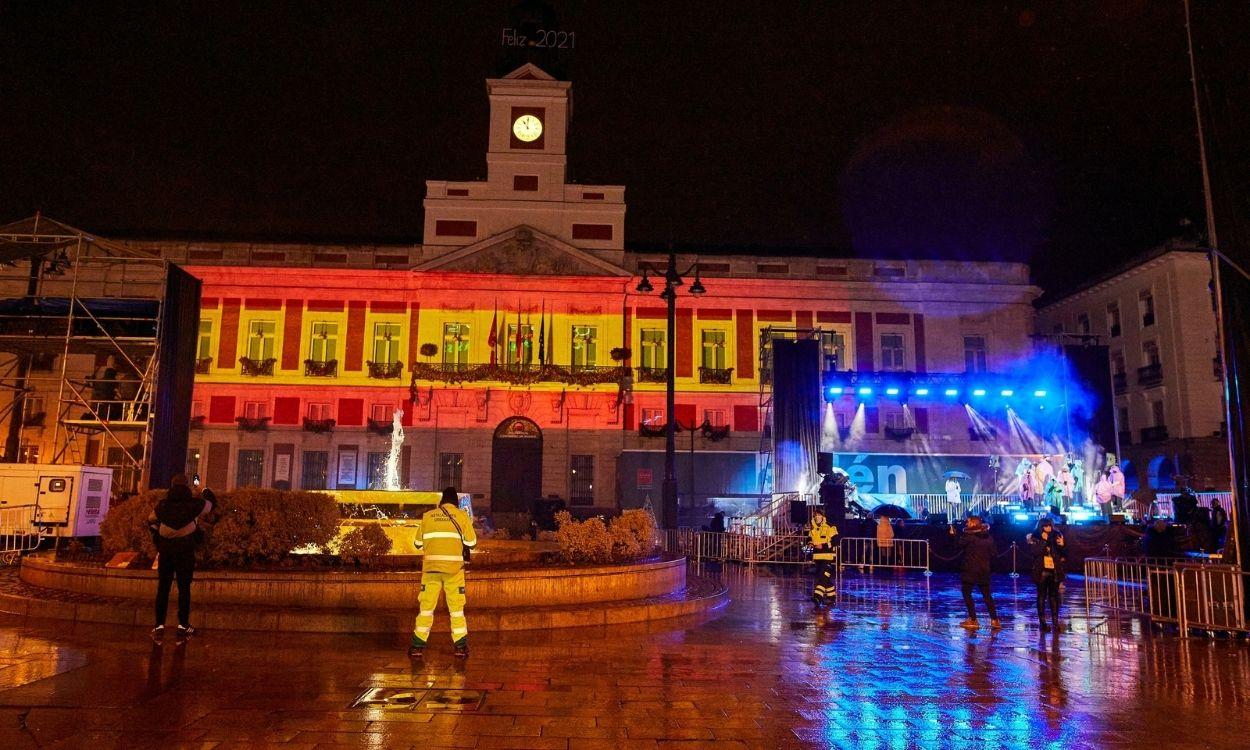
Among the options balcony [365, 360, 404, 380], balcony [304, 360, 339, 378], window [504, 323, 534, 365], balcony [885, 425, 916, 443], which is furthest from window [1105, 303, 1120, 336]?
balcony [304, 360, 339, 378]

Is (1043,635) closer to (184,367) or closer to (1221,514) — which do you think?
(1221,514)

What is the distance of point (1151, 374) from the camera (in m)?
38.3

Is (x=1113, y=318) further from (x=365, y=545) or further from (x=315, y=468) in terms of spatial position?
(x=365, y=545)

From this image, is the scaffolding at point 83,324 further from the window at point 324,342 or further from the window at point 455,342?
the window at point 455,342

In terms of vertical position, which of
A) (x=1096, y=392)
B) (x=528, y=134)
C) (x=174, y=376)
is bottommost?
(x=174, y=376)

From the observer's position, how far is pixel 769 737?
547 centimetres

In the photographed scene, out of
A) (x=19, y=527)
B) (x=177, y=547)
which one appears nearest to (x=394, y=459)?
(x=19, y=527)

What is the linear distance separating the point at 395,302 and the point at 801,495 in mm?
20524

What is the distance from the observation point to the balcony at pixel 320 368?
3556cm

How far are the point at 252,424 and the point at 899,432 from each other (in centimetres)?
2790

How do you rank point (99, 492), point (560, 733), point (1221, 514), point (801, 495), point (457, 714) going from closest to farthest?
point (560, 733)
point (457, 714)
point (1221, 514)
point (99, 492)
point (801, 495)

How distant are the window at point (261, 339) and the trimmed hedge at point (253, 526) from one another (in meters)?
26.7

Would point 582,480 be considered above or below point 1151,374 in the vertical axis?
below

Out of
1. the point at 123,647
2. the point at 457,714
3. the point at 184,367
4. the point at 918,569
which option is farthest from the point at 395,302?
the point at 457,714
